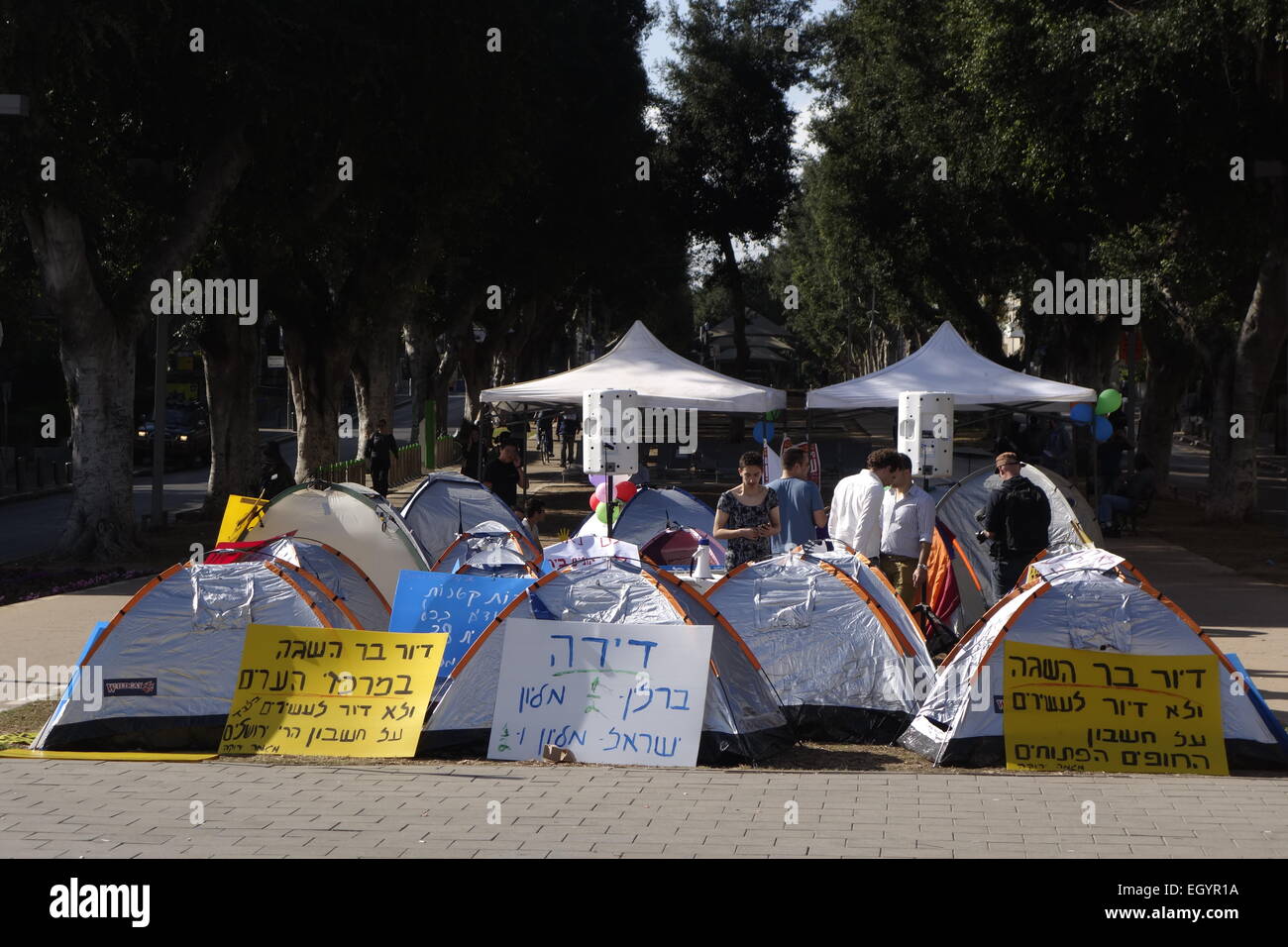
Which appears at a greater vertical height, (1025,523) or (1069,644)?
(1025,523)

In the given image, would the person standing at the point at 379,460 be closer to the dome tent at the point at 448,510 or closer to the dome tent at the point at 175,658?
the dome tent at the point at 448,510

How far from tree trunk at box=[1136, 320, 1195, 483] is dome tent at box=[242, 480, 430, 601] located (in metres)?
20.5

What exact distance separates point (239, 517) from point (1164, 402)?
874 inches

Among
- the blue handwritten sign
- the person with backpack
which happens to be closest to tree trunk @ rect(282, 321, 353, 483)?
the blue handwritten sign

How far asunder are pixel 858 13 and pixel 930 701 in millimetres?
27670

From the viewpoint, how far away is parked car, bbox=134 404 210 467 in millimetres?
42188

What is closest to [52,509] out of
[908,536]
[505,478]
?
[505,478]

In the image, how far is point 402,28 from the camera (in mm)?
20891

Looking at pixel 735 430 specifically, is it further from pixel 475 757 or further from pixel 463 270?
pixel 475 757

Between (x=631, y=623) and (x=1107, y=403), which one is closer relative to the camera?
(x=631, y=623)

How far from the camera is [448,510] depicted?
51.6 ft

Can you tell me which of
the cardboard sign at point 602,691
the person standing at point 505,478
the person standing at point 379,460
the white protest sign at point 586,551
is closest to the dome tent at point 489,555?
the white protest sign at point 586,551

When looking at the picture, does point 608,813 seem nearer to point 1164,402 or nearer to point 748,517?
point 748,517

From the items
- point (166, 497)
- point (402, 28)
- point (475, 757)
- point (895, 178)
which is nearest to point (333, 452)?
point (166, 497)
